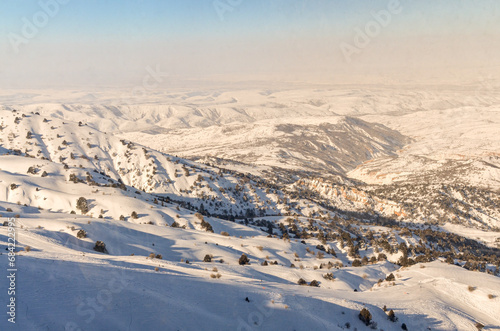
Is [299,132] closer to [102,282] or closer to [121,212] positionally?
[121,212]

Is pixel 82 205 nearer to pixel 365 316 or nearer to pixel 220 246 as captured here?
pixel 220 246

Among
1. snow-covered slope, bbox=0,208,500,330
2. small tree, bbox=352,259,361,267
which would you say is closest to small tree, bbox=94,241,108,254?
snow-covered slope, bbox=0,208,500,330

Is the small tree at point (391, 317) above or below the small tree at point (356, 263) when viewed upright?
above

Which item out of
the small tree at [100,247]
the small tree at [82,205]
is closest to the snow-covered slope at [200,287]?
the small tree at [100,247]

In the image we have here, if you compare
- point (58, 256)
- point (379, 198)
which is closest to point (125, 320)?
point (58, 256)

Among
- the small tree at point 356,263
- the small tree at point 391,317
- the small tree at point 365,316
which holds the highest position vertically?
the small tree at point 365,316

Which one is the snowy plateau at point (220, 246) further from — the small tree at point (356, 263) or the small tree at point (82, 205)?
the small tree at point (356, 263)

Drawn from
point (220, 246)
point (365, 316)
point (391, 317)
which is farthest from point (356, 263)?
point (365, 316)

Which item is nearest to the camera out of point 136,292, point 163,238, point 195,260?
point 136,292
